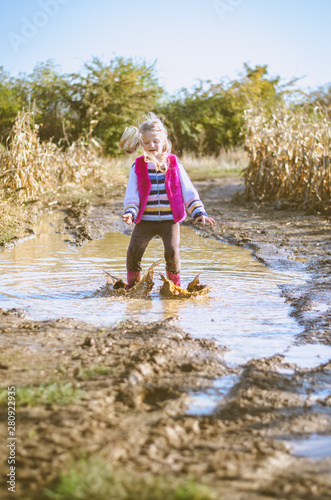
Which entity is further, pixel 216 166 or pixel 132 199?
pixel 216 166

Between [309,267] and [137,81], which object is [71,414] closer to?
[309,267]

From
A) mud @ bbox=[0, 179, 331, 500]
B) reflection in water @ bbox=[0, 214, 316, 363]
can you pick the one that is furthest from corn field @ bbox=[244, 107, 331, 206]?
mud @ bbox=[0, 179, 331, 500]

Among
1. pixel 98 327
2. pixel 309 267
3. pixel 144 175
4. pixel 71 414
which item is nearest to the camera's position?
pixel 71 414

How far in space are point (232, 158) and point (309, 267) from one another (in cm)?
1637

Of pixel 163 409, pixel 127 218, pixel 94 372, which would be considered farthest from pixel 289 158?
pixel 163 409

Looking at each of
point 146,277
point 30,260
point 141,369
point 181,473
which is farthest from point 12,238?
point 181,473

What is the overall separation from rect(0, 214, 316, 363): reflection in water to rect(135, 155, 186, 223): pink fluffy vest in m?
0.91

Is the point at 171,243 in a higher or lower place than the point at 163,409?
higher

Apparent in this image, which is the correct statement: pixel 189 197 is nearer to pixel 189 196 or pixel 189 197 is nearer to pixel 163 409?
pixel 189 196

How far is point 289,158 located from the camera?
40.1 ft

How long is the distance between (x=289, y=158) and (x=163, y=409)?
1034 centimetres

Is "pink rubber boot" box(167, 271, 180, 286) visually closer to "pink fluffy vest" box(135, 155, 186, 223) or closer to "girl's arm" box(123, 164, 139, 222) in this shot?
"pink fluffy vest" box(135, 155, 186, 223)

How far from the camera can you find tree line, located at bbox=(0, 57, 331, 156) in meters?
22.7

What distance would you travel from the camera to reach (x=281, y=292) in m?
5.69
